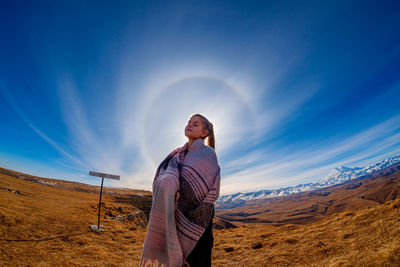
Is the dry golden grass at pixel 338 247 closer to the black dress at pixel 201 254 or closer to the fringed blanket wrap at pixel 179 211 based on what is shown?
the black dress at pixel 201 254

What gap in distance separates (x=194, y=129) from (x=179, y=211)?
1.16 meters

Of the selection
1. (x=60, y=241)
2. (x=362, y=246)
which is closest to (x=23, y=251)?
(x=60, y=241)

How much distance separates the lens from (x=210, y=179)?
6.95ft

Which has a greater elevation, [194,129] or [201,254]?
[194,129]

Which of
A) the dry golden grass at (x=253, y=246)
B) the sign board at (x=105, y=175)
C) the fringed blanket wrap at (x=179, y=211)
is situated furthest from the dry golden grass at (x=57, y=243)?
the fringed blanket wrap at (x=179, y=211)

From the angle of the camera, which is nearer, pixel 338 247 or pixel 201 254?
pixel 201 254

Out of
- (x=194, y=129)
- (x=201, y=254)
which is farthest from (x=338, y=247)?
(x=194, y=129)

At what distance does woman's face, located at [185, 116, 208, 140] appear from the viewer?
2.54m

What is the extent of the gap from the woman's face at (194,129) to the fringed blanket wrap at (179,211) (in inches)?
18.1

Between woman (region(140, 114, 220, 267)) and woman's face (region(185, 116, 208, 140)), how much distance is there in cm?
27

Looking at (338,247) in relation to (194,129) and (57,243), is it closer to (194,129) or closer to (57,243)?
(194,129)

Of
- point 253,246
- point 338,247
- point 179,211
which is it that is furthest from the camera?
point 253,246

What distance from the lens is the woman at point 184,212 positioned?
1771mm

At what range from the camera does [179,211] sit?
1.90m
